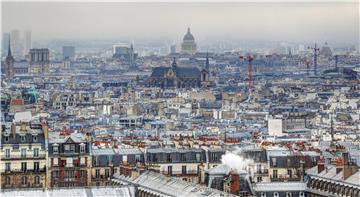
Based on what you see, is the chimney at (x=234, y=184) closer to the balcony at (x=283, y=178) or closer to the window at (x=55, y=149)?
the balcony at (x=283, y=178)

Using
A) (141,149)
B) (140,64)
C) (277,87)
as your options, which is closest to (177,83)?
(277,87)

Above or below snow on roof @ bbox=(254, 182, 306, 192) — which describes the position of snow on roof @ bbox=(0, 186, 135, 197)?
above

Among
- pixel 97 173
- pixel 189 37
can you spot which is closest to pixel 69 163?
pixel 97 173

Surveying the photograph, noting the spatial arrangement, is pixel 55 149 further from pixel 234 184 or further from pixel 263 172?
pixel 234 184

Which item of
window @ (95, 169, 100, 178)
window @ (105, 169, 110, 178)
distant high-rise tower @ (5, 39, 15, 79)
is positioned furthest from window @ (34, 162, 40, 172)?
distant high-rise tower @ (5, 39, 15, 79)

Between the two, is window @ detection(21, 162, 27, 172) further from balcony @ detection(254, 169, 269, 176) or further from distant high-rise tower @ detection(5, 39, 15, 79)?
distant high-rise tower @ detection(5, 39, 15, 79)

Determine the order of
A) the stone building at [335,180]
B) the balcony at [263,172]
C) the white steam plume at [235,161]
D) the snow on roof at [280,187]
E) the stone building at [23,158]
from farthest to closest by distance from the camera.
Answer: the balcony at [263,172]
the stone building at [23,158]
the white steam plume at [235,161]
the snow on roof at [280,187]
the stone building at [335,180]

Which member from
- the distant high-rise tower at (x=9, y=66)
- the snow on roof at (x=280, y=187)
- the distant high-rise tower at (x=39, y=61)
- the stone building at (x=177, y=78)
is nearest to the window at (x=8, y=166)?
the snow on roof at (x=280, y=187)
